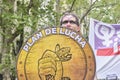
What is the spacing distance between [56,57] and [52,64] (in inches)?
2.0

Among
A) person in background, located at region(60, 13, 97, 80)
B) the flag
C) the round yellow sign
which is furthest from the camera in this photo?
the flag

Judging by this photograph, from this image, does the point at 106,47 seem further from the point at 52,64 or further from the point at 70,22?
the point at 52,64

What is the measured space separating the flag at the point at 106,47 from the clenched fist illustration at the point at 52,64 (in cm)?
368

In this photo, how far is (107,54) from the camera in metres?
6.87

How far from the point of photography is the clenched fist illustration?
8.72ft

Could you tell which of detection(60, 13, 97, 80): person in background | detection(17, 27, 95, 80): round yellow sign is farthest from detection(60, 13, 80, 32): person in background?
detection(17, 27, 95, 80): round yellow sign

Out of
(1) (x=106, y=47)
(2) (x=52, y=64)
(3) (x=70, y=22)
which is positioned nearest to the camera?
(2) (x=52, y=64)

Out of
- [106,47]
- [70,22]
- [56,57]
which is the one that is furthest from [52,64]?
[106,47]

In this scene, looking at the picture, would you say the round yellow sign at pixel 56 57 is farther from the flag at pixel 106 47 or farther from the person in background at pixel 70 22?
the flag at pixel 106 47

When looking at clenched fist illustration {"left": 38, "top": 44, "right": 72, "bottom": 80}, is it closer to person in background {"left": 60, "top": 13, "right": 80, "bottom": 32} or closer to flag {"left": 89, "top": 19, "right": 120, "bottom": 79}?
person in background {"left": 60, "top": 13, "right": 80, "bottom": 32}

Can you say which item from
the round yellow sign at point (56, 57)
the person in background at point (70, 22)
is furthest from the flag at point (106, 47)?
the round yellow sign at point (56, 57)

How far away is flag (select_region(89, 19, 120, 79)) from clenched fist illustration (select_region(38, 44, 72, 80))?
3.68m

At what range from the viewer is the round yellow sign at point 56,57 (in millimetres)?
2656

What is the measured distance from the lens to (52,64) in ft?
8.75
